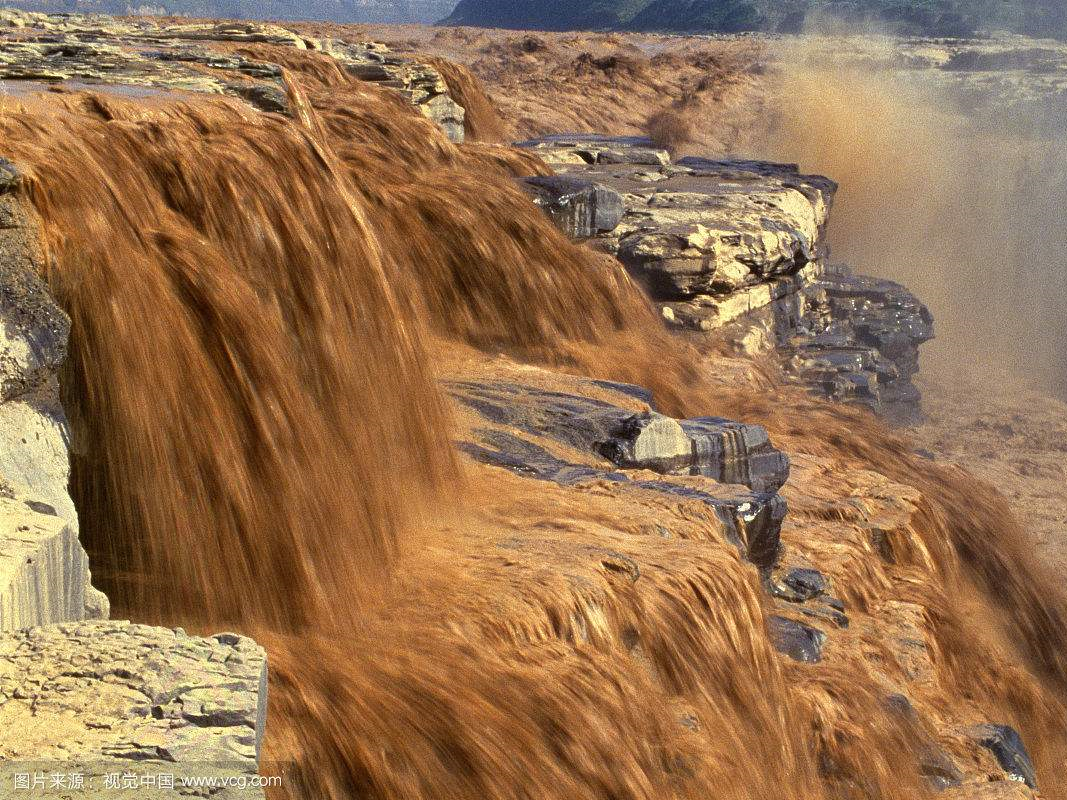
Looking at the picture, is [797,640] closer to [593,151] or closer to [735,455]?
[735,455]

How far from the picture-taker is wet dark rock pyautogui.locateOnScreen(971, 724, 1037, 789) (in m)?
5.01

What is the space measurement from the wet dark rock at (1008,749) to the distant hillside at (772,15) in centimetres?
3241

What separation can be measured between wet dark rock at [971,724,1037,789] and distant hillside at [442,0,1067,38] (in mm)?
32410

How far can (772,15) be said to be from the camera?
141 ft

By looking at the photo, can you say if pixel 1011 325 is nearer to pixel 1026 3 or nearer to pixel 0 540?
pixel 0 540

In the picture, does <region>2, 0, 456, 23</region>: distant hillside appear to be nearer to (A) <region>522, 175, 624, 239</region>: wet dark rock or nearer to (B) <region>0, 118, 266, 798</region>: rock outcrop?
(A) <region>522, 175, 624, 239</region>: wet dark rock

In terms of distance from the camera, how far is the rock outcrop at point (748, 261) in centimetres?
945

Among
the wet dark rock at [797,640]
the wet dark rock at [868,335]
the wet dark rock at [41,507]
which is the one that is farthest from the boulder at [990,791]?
the wet dark rock at [868,335]

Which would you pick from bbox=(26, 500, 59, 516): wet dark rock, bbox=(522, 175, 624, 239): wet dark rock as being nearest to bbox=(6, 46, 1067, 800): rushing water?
bbox=(26, 500, 59, 516): wet dark rock

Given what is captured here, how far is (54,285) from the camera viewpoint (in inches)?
134

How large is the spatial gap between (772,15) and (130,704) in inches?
1715

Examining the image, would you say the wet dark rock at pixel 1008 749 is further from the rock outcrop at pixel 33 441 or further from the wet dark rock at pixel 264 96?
the wet dark rock at pixel 264 96

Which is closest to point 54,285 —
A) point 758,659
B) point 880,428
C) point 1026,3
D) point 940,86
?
point 758,659

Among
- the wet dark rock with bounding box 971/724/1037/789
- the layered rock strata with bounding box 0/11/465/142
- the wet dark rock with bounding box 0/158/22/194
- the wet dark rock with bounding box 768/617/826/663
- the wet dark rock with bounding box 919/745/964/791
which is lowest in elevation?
the wet dark rock with bounding box 971/724/1037/789
